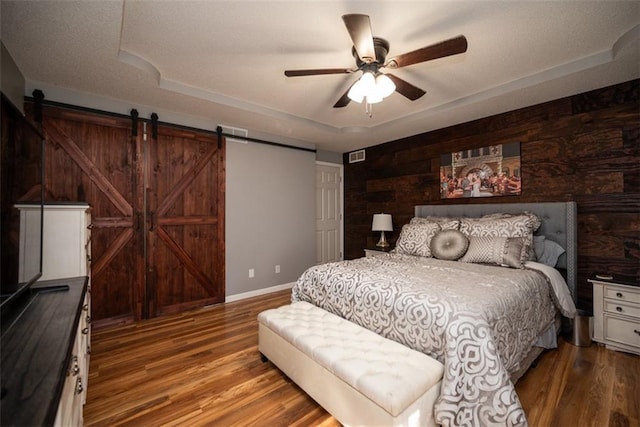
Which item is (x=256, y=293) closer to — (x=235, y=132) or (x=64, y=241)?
A: (x=235, y=132)

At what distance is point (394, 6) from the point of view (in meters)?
1.72

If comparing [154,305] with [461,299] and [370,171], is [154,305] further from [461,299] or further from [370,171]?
[370,171]

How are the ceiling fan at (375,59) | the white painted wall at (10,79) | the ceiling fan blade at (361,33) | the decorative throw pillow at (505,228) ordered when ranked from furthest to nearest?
the decorative throw pillow at (505,228) < the white painted wall at (10,79) < the ceiling fan at (375,59) < the ceiling fan blade at (361,33)

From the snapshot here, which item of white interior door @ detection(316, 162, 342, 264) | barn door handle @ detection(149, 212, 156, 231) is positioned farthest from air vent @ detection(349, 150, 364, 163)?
barn door handle @ detection(149, 212, 156, 231)

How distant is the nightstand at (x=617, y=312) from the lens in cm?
222

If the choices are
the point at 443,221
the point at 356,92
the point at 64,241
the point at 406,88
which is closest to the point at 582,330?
the point at 443,221

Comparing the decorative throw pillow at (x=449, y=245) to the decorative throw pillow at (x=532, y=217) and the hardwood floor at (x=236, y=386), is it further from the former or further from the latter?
the hardwood floor at (x=236, y=386)

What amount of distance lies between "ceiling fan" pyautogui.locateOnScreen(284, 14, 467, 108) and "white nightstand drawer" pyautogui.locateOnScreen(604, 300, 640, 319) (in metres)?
2.43

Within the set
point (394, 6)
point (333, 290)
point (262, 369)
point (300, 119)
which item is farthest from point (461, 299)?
point (300, 119)

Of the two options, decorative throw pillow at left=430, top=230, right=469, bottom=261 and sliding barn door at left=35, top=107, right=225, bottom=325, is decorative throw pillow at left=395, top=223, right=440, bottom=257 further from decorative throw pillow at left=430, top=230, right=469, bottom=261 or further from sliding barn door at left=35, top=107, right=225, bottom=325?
sliding barn door at left=35, top=107, right=225, bottom=325

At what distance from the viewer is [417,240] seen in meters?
3.21

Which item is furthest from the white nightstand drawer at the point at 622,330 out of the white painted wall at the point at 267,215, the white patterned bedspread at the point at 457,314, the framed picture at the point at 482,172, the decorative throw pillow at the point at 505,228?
the white painted wall at the point at 267,215

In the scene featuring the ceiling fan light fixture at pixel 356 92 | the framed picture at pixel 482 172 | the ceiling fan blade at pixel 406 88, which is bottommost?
the framed picture at pixel 482 172

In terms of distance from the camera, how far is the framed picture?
3.14 metres
